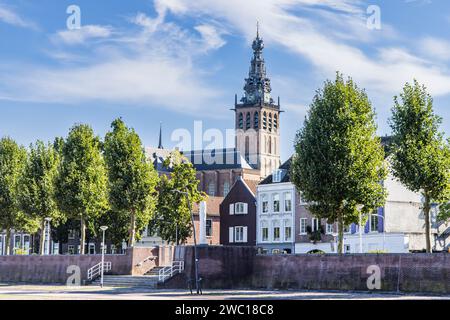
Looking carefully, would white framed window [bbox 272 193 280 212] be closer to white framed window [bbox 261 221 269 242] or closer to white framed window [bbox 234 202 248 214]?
white framed window [bbox 261 221 269 242]

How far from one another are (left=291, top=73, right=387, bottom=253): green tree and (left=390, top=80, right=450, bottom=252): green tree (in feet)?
8.15

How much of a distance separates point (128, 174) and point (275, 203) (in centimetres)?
2590

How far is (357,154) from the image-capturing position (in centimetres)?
5781

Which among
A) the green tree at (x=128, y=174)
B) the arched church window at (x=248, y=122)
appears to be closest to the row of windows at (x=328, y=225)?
the green tree at (x=128, y=174)

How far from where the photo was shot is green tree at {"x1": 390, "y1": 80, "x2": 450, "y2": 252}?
54.5m

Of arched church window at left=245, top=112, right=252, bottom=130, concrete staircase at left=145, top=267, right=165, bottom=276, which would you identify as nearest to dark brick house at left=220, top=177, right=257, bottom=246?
concrete staircase at left=145, top=267, right=165, bottom=276

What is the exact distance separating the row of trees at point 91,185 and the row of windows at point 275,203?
36.3 ft

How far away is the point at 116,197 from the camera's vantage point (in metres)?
73.1

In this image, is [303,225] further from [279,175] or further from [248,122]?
[248,122]

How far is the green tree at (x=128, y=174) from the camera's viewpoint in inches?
2879

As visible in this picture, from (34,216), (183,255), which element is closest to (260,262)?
(183,255)

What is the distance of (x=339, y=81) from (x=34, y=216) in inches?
1461
